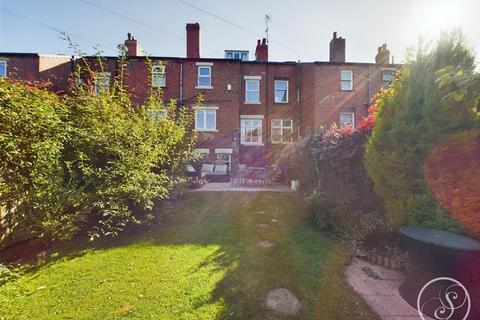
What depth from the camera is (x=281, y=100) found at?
18.8m

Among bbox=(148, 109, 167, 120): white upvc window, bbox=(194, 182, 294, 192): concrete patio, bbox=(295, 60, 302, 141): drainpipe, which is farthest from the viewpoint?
bbox=(295, 60, 302, 141): drainpipe

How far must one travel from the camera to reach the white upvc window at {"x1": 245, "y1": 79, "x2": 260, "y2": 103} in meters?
18.2

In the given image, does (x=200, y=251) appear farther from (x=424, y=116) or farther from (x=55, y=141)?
(x=424, y=116)

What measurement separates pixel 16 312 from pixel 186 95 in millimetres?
15386

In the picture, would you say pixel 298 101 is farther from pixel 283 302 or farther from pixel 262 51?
pixel 283 302

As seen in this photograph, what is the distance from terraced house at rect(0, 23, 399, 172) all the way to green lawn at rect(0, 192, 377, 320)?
36.6ft

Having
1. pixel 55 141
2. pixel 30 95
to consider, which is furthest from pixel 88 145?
pixel 30 95

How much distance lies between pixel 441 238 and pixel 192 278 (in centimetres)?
356

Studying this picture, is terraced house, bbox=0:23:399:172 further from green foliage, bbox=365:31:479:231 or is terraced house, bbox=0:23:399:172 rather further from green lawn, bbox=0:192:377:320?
green foliage, bbox=365:31:479:231

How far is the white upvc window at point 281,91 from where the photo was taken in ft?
61.1

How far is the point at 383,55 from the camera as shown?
18562 mm

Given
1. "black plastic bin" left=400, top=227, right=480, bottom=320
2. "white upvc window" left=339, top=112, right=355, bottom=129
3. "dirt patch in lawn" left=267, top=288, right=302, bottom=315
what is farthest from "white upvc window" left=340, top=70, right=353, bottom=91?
"dirt patch in lawn" left=267, top=288, right=302, bottom=315

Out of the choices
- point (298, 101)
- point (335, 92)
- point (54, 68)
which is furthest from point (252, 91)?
point (54, 68)

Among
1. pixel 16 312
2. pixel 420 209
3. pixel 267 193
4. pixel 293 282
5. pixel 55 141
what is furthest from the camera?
pixel 267 193
